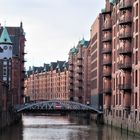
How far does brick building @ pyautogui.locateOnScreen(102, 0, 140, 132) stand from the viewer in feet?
258

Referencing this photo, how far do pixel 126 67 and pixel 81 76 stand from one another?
89211 millimetres

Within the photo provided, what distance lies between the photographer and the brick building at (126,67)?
258 ft

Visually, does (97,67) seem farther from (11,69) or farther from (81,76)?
(81,76)

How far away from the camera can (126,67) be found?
3285 inches

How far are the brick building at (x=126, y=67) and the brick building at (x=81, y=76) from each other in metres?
58.9

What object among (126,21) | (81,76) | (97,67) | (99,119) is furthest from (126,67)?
(81,76)

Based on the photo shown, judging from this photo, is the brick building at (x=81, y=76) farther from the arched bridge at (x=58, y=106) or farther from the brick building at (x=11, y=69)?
the arched bridge at (x=58, y=106)

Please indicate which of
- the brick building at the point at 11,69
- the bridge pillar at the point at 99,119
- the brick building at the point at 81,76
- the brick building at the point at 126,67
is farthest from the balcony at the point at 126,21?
the brick building at the point at 81,76

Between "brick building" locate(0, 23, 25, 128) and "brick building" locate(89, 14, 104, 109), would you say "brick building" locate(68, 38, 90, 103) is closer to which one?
"brick building" locate(89, 14, 104, 109)

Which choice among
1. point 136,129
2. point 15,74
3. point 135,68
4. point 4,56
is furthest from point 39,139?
point 15,74

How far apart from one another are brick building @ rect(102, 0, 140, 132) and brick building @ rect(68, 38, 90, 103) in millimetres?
58854

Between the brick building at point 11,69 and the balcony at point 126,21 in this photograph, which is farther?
the brick building at point 11,69

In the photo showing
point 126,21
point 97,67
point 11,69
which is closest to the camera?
point 126,21

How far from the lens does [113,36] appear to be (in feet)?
339
